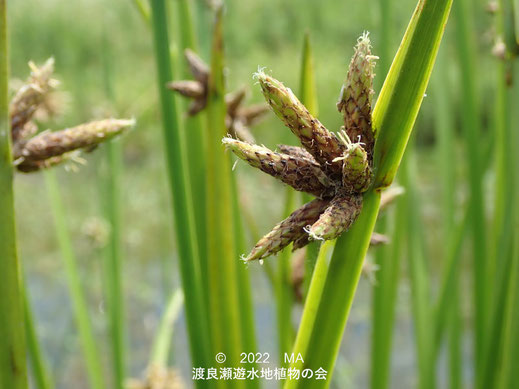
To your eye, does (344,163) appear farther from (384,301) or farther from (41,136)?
(384,301)

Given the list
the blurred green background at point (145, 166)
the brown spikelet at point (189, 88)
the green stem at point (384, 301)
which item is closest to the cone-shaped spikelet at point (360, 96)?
the brown spikelet at point (189, 88)

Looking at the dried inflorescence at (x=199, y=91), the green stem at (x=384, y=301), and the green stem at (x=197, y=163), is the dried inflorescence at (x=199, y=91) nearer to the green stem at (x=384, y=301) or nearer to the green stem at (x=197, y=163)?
the green stem at (x=197, y=163)

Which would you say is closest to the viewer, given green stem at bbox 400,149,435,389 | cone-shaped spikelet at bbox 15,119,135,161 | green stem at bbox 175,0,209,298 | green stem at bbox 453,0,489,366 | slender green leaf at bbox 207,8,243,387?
cone-shaped spikelet at bbox 15,119,135,161

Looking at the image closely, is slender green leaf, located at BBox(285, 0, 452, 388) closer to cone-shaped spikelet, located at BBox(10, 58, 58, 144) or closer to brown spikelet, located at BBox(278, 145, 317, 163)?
brown spikelet, located at BBox(278, 145, 317, 163)

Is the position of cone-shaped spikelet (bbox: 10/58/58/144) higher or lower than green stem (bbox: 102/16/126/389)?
higher

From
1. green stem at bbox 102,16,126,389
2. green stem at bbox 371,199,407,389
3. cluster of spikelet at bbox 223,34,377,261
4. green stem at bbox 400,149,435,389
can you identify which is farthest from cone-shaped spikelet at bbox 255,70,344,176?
green stem at bbox 102,16,126,389

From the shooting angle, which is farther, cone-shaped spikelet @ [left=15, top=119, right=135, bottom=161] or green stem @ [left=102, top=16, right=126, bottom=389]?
green stem @ [left=102, top=16, right=126, bottom=389]

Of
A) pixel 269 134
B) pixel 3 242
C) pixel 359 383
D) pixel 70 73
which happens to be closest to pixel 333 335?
pixel 3 242

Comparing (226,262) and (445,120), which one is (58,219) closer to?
(226,262)

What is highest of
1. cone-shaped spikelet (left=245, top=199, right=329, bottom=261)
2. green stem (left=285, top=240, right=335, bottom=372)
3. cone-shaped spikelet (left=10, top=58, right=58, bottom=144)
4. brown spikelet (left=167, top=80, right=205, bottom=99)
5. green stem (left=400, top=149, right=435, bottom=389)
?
brown spikelet (left=167, top=80, right=205, bottom=99)
